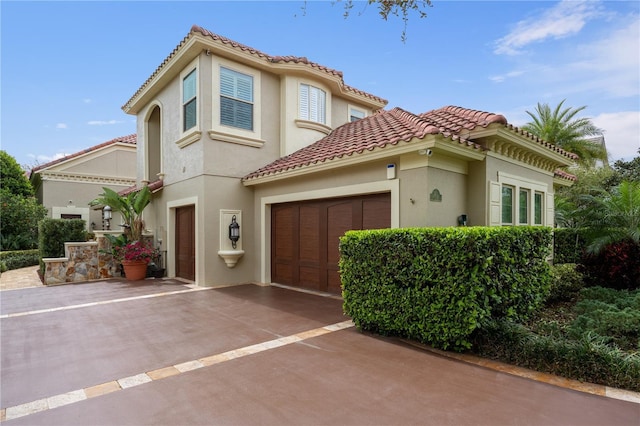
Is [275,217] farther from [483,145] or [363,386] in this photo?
[363,386]

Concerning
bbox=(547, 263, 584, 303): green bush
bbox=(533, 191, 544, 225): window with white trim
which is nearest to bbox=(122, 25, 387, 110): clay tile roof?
bbox=(533, 191, 544, 225): window with white trim

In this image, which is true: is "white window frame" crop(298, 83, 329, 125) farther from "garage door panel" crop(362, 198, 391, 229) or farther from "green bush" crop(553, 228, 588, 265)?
"green bush" crop(553, 228, 588, 265)

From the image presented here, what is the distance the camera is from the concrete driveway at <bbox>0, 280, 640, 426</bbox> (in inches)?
125

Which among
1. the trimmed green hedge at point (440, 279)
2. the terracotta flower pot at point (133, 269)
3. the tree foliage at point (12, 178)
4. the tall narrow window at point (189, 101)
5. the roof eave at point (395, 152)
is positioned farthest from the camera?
the tree foliage at point (12, 178)

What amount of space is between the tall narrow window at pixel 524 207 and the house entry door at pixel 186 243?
9.76 meters

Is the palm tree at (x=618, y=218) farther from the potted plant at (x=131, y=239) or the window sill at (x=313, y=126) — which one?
the potted plant at (x=131, y=239)

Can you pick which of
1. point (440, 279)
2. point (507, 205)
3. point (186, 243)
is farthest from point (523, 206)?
point (186, 243)

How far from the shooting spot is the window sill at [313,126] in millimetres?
11508

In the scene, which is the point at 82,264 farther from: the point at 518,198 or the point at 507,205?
the point at 518,198

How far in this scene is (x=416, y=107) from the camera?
10992mm

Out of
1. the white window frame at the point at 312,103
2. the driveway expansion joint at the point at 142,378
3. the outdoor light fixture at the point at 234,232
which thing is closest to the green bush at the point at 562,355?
the driveway expansion joint at the point at 142,378

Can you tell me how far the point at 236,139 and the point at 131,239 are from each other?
6005 mm

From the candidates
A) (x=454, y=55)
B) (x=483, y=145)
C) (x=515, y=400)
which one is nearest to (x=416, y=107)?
(x=454, y=55)

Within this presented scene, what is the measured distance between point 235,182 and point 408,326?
7.33 meters
